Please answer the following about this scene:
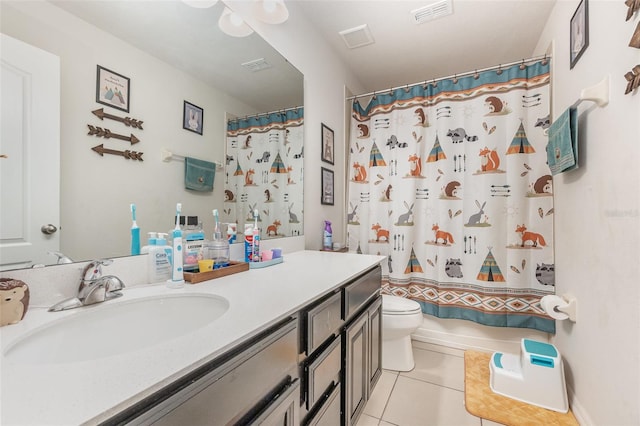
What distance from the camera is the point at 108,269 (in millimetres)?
892

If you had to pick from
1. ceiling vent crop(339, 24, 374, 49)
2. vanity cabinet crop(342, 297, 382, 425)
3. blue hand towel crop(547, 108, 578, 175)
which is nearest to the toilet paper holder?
blue hand towel crop(547, 108, 578, 175)

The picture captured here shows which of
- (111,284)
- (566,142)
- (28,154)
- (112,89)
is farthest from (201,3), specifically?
(566,142)

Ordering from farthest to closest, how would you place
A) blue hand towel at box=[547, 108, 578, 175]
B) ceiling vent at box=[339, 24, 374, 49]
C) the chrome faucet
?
ceiling vent at box=[339, 24, 374, 49] < blue hand towel at box=[547, 108, 578, 175] < the chrome faucet

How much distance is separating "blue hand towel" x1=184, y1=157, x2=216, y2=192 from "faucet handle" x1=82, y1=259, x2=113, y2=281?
0.42 meters

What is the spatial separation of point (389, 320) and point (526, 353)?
76 centimetres

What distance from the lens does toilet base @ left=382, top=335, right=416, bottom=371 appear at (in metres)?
1.90

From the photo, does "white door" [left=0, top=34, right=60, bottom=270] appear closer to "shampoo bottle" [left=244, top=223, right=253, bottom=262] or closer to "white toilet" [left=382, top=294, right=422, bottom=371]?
"shampoo bottle" [left=244, top=223, right=253, bottom=262]

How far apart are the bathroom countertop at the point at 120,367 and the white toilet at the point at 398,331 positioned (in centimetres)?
112

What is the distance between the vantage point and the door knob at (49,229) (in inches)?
30.3

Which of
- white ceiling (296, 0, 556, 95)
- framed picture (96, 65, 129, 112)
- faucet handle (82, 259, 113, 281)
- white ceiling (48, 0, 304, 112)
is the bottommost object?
faucet handle (82, 259, 113, 281)

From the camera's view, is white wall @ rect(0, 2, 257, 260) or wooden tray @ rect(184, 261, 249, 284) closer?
white wall @ rect(0, 2, 257, 260)

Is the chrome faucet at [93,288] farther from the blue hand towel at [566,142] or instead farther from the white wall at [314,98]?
the blue hand towel at [566,142]

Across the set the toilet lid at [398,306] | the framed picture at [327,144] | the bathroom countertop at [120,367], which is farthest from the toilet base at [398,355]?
the framed picture at [327,144]

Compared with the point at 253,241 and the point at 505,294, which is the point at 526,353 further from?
the point at 253,241
